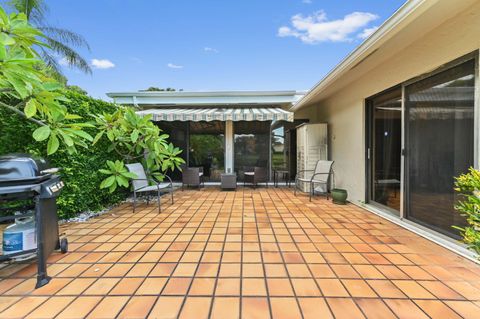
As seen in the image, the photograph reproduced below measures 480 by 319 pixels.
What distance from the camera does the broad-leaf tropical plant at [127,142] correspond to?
20.1ft

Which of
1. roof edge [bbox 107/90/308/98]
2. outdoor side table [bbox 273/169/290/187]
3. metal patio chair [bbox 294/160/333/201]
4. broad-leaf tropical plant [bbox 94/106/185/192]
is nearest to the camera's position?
broad-leaf tropical plant [bbox 94/106/185/192]

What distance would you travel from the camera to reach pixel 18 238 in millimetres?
3062

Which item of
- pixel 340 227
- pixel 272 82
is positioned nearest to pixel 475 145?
pixel 340 227

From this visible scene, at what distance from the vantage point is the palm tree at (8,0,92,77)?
1389 centimetres

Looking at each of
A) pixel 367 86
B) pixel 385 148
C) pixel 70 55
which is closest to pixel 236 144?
pixel 367 86

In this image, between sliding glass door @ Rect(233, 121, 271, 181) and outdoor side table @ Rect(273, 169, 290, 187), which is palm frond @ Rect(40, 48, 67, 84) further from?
outdoor side table @ Rect(273, 169, 290, 187)

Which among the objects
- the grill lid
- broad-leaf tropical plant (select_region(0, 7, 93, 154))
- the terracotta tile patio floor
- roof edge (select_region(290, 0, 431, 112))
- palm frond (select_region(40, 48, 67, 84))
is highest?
palm frond (select_region(40, 48, 67, 84))

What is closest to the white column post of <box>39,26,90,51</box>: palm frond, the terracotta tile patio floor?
the terracotta tile patio floor

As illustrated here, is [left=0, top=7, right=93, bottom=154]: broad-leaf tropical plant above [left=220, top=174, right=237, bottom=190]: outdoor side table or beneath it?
above

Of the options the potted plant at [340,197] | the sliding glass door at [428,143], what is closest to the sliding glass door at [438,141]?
the sliding glass door at [428,143]

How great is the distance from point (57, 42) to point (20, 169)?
647 inches

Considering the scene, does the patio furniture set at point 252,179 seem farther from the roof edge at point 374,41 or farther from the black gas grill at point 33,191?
the black gas grill at point 33,191

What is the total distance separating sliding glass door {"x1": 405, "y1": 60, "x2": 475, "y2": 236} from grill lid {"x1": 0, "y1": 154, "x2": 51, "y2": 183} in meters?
6.38

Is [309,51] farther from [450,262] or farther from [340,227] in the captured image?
[450,262]
